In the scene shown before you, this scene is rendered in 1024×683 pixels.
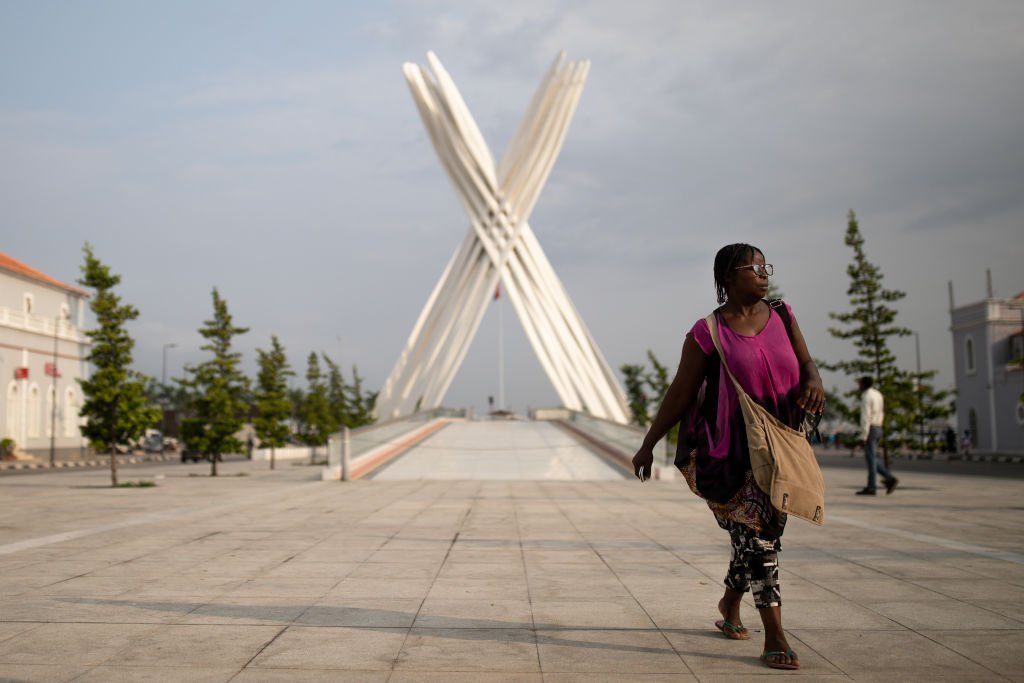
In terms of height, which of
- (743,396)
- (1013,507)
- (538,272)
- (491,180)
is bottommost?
(1013,507)

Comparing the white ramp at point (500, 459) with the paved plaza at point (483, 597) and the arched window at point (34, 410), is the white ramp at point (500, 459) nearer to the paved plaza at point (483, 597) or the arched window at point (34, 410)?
the paved plaza at point (483, 597)

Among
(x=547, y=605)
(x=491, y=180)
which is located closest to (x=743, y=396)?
(x=547, y=605)

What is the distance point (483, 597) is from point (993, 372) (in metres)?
40.5

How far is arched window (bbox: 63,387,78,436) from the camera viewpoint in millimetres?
42062

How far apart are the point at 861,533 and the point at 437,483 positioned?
935 centimetres

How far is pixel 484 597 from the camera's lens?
523cm

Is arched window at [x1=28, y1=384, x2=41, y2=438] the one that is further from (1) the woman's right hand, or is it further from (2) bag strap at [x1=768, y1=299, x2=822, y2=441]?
(2) bag strap at [x1=768, y1=299, x2=822, y2=441]

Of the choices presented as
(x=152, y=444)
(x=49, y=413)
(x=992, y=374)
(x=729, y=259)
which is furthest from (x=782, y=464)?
(x=152, y=444)

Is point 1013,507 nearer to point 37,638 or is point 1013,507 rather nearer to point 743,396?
point 743,396

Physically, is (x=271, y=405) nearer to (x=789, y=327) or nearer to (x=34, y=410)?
(x=34, y=410)

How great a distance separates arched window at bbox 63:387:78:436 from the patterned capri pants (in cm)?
4321

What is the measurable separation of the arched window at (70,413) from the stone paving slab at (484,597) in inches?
1379

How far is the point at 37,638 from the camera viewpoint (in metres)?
4.10

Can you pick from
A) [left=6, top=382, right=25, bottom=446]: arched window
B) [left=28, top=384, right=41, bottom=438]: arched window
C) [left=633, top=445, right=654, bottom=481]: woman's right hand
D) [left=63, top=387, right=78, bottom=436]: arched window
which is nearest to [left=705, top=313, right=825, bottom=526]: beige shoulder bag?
[left=633, top=445, right=654, bottom=481]: woman's right hand
